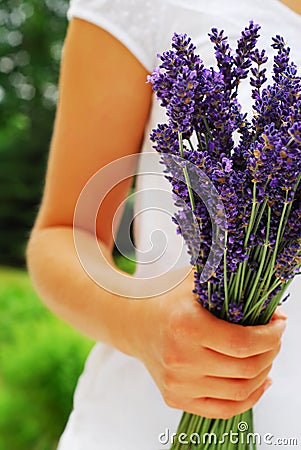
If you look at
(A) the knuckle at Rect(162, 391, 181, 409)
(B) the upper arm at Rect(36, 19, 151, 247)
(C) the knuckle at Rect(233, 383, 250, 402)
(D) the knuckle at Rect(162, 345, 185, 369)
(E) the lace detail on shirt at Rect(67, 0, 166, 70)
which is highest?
(E) the lace detail on shirt at Rect(67, 0, 166, 70)

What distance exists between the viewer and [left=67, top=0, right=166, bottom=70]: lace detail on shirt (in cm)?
96

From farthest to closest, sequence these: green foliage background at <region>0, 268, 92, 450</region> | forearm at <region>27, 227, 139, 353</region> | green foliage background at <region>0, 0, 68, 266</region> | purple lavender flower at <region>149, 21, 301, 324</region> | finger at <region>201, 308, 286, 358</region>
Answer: green foliage background at <region>0, 0, 68, 266</region>
green foliage background at <region>0, 268, 92, 450</region>
forearm at <region>27, 227, 139, 353</region>
finger at <region>201, 308, 286, 358</region>
purple lavender flower at <region>149, 21, 301, 324</region>

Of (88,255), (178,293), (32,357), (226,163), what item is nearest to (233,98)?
(226,163)

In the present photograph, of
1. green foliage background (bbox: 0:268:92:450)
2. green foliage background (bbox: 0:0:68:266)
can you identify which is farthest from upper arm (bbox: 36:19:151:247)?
A: green foliage background (bbox: 0:0:68:266)

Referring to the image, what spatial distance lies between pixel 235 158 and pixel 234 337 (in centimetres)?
21

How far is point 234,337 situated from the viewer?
737mm

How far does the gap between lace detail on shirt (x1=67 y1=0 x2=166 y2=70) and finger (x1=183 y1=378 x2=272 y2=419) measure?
45cm

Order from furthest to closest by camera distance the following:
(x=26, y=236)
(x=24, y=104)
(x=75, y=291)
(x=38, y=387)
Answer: (x=24, y=104)
(x=26, y=236)
(x=38, y=387)
(x=75, y=291)

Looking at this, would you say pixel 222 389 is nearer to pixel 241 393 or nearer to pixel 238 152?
pixel 241 393

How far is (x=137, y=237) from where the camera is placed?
42.8 inches

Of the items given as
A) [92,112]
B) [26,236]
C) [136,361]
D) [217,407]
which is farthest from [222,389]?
[26,236]

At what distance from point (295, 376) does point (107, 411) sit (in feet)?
0.90

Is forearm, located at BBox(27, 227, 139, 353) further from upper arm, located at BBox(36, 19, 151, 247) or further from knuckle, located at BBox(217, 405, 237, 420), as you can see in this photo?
knuckle, located at BBox(217, 405, 237, 420)

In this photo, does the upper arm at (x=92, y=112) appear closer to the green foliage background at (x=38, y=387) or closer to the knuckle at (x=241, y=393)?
the knuckle at (x=241, y=393)
